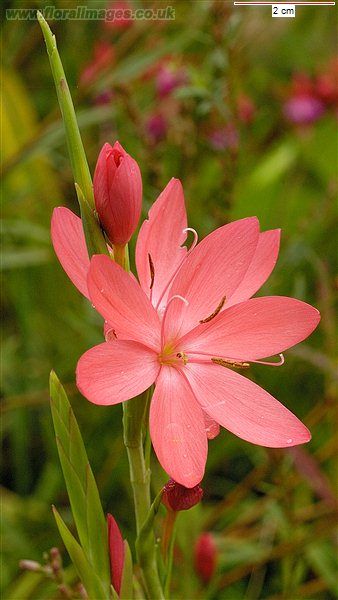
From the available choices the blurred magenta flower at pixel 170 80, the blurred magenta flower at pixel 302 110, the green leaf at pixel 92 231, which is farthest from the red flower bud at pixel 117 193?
the blurred magenta flower at pixel 302 110

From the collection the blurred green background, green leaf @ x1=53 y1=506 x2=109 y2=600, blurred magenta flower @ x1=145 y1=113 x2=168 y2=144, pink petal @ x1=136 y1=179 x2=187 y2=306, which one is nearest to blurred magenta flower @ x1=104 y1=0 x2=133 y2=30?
the blurred green background

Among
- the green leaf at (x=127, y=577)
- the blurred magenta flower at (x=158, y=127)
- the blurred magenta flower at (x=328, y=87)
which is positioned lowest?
the green leaf at (x=127, y=577)

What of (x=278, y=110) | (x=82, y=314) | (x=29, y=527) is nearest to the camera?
(x=29, y=527)

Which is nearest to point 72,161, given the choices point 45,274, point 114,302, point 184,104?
point 114,302

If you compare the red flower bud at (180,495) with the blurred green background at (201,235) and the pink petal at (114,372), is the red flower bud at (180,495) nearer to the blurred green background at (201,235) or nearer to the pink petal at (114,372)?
the pink petal at (114,372)

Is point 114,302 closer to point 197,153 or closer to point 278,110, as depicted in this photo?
point 197,153

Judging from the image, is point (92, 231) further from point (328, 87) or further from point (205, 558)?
point (328, 87)
